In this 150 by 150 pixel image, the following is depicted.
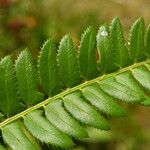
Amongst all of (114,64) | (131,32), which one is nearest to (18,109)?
(114,64)

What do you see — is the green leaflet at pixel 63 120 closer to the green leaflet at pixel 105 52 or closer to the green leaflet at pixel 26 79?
the green leaflet at pixel 26 79

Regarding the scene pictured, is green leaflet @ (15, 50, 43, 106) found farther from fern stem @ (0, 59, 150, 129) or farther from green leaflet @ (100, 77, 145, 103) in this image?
green leaflet @ (100, 77, 145, 103)

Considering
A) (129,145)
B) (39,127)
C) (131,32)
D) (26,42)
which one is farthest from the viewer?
(129,145)

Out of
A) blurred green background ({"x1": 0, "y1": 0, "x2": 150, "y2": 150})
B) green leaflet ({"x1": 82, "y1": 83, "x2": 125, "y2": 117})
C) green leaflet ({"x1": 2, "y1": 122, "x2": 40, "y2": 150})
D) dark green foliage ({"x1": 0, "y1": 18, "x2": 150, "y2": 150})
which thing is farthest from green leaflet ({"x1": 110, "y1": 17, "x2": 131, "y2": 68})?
blurred green background ({"x1": 0, "y1": 0, "x2": 150, "y2": 150})

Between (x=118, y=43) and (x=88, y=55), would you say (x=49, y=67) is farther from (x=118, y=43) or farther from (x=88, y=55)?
(x=118, y=43)

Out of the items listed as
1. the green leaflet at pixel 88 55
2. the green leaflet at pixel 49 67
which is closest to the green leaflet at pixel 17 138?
the green leaflet at pixel 49 67

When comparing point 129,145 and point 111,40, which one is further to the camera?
point 129,145

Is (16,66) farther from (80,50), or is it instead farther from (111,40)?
(111,40)
